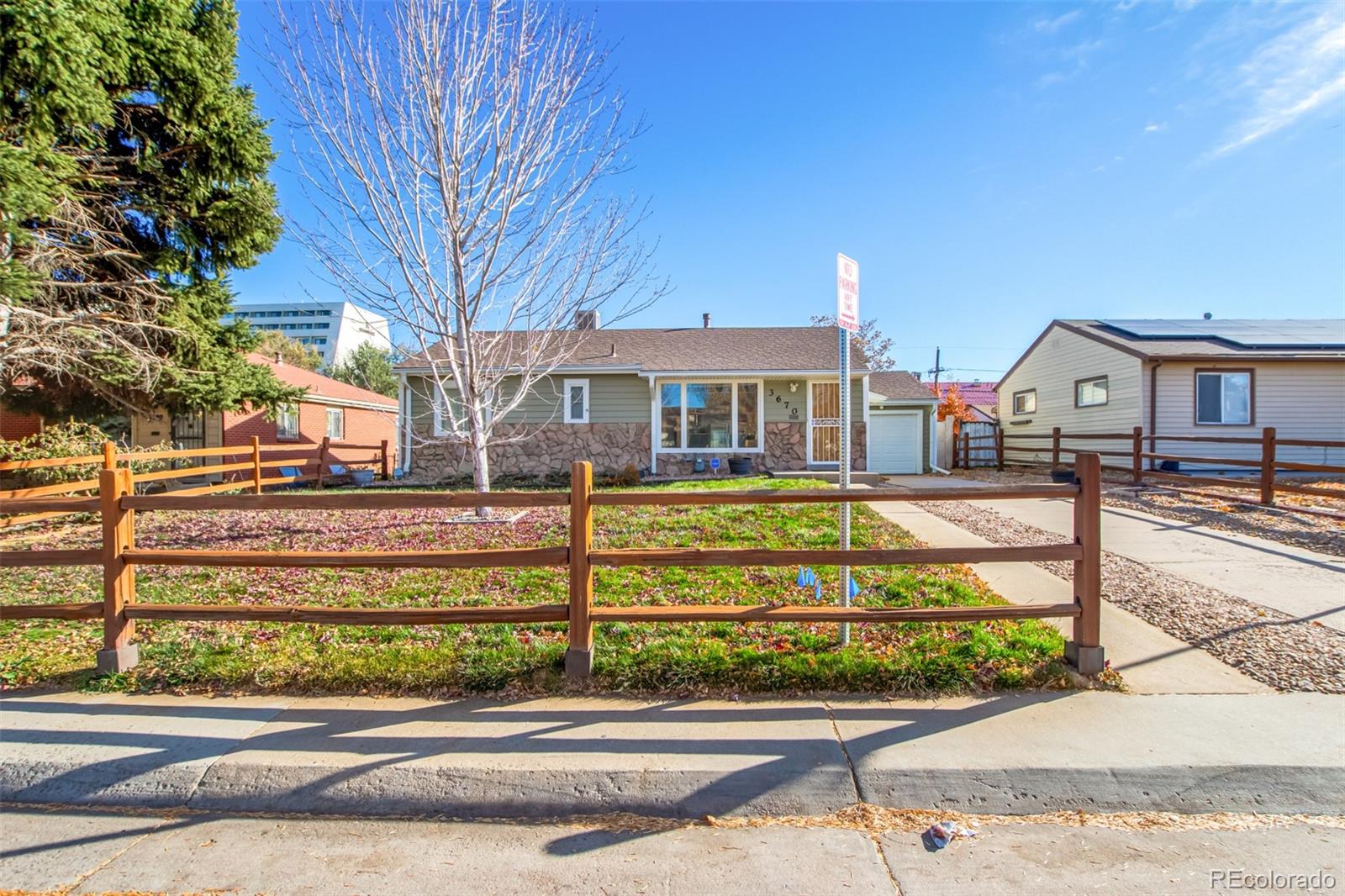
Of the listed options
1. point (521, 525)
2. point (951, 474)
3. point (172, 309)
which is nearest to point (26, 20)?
point (172, 309)

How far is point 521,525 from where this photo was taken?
822 cm

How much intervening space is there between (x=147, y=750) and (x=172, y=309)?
11377 mm

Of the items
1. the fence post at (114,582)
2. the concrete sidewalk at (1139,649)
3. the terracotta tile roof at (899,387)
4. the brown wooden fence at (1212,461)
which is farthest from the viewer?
the terracotta tile roof at (899,387)

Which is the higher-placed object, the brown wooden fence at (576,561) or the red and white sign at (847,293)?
the red and white sign at (847,293)

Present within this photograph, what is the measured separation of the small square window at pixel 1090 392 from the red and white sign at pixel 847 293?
1675 centimetres

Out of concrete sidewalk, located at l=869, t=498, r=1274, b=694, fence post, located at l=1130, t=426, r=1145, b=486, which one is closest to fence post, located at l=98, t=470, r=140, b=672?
concrete sidewalk, located at l=869, t=498, r=1274, b=694

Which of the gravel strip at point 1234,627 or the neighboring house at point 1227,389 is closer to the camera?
the gravel strip at point 1234,627

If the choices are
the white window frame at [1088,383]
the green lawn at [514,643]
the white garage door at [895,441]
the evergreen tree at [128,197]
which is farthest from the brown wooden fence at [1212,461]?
the evergreen tree at [128,197]

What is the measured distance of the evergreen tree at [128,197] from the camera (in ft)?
24.1

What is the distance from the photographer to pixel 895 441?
18.8 metres

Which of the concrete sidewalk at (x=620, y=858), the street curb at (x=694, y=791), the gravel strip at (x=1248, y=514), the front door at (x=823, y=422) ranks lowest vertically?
the concrete sidewalk at (x=620, y=858)

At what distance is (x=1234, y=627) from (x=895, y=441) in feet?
48.2

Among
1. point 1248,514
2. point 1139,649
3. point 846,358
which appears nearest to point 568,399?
point 846,358

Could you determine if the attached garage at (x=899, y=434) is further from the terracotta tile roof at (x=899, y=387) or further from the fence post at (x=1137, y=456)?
the fence post at (x=1137, y=456)
